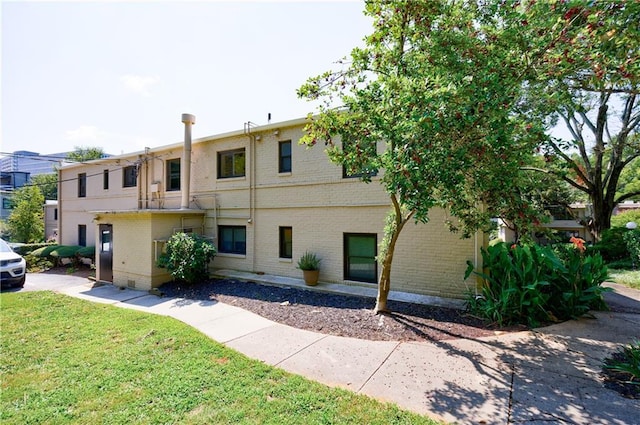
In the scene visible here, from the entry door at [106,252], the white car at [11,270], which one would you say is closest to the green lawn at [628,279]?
the entry door at [106,252]

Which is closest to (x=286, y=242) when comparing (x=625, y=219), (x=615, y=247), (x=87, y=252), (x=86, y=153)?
(x=87, y=252)

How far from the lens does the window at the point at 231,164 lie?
11.6m

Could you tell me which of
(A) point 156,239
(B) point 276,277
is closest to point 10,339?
(A) point 156,239

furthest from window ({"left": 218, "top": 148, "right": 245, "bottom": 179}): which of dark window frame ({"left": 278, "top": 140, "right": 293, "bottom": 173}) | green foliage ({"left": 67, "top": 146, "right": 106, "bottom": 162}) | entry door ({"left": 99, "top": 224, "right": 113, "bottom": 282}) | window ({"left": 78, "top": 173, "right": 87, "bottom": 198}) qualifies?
green foliage ({"left": 67, "top": 146, "right": 106, "bottom": 162})

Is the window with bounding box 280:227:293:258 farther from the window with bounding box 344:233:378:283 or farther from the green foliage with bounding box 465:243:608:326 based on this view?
the green foliage with bounding box 465:243:608:326

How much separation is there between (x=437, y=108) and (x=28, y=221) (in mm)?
28044

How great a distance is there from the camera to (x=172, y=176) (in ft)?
44.4

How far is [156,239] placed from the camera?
10344 mm

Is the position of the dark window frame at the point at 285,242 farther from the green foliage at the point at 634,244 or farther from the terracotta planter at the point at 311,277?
the green foliage at the point at 634,244

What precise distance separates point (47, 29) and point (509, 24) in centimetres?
1009

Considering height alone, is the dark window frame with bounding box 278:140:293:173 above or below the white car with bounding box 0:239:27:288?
above

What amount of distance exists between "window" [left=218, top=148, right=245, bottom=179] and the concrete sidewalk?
21.5 feet

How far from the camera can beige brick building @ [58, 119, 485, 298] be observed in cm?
822

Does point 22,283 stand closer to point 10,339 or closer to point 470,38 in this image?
point 10,339
